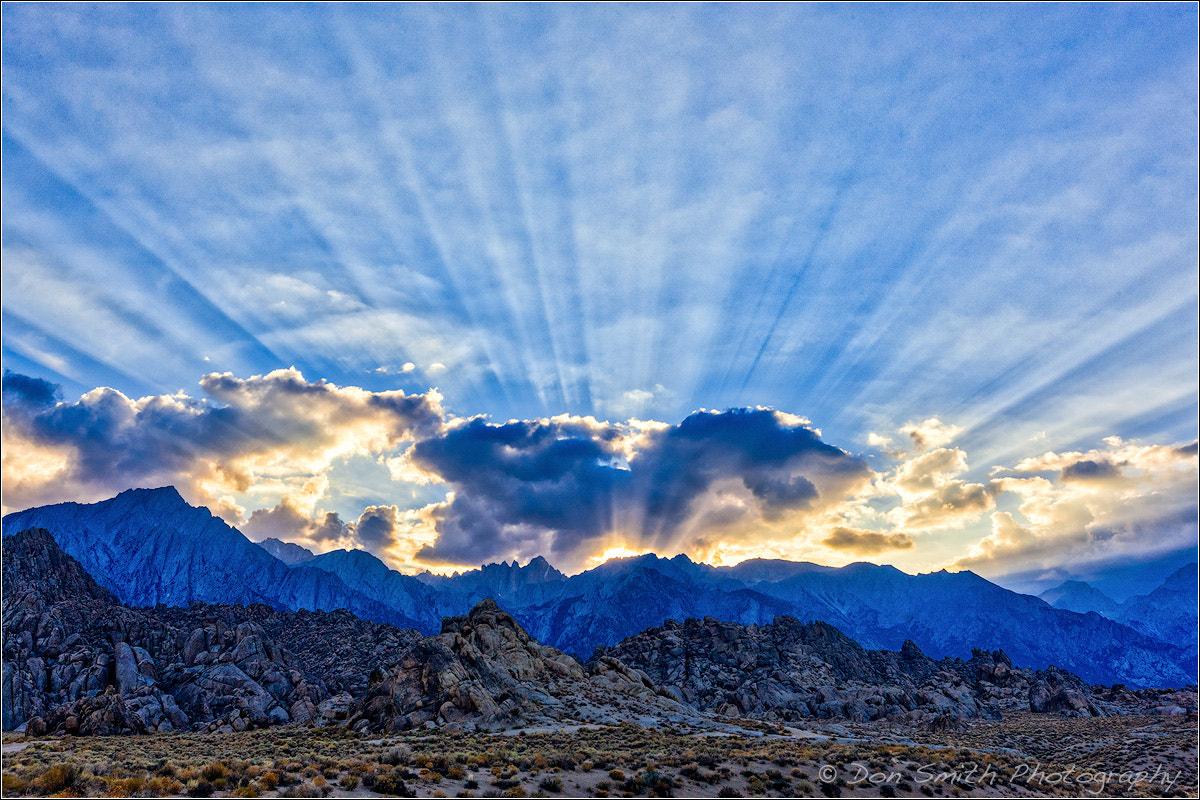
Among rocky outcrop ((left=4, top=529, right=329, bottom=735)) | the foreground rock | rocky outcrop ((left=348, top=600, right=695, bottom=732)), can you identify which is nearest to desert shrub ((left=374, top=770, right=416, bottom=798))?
rocky outcrop ((left=348, top=600, right=695, bottom=732))

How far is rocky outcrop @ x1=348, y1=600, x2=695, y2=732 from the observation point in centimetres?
6681

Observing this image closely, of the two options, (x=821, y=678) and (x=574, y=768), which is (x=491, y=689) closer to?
(x=574, y=768)

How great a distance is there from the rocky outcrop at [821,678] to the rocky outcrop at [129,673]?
236 ft

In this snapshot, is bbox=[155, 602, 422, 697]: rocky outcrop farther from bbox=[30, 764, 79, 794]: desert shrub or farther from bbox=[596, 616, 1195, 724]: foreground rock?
bbox=[30, 764, 79, 794]: desert shrub

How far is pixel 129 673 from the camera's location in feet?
350

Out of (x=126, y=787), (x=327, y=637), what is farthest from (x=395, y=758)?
(x=327, y=637)

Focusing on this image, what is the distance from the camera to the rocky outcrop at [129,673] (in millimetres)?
88562

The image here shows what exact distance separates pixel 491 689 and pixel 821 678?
107980 mm

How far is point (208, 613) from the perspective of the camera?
170 meters

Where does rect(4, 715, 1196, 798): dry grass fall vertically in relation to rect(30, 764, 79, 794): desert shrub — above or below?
below

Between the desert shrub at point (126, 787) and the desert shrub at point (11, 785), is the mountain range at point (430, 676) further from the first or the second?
the desert shrub at point (11, 785)

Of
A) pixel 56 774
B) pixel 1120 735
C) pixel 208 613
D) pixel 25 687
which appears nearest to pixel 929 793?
pixel 56 774

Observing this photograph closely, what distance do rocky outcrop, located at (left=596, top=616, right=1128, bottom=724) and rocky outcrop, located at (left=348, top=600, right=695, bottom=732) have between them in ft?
73.0

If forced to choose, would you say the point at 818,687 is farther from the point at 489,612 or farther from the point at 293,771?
the point at 293,771
